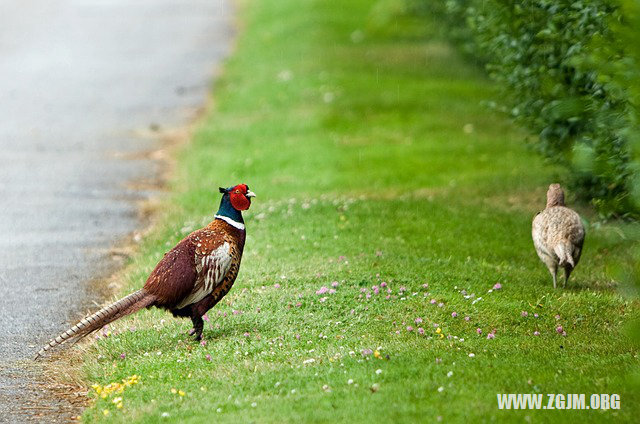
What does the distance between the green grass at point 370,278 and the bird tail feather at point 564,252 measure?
29 centimetres

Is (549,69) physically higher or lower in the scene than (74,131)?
higher

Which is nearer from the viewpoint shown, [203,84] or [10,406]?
[10,406]

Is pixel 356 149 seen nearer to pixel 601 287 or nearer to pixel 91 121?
pixel 91 121

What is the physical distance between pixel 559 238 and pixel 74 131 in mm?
10838

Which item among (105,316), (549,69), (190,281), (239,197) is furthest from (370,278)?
(549,69)

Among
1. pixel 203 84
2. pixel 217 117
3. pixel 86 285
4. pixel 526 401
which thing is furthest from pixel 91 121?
pixel 526 401

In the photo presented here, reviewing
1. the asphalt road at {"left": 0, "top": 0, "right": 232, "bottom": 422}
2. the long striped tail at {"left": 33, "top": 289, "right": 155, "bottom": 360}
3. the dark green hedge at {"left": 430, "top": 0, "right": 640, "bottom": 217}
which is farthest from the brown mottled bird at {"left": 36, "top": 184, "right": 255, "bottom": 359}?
the dark green hedge at {"left": 430, "top": 0, "right": 640, "bottom": 217}

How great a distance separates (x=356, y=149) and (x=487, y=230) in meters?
4.75

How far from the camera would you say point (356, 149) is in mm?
15961

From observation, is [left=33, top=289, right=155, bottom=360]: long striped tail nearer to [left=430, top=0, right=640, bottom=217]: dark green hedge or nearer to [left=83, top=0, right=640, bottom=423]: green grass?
[left=83, top=0, right=640, bottom=423]: green grass

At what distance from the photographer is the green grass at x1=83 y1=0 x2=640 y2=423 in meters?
6.59

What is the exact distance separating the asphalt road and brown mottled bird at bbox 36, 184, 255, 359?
829 mm

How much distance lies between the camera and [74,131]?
58.2 feet

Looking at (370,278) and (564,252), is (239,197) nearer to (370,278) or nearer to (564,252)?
(370,278)
